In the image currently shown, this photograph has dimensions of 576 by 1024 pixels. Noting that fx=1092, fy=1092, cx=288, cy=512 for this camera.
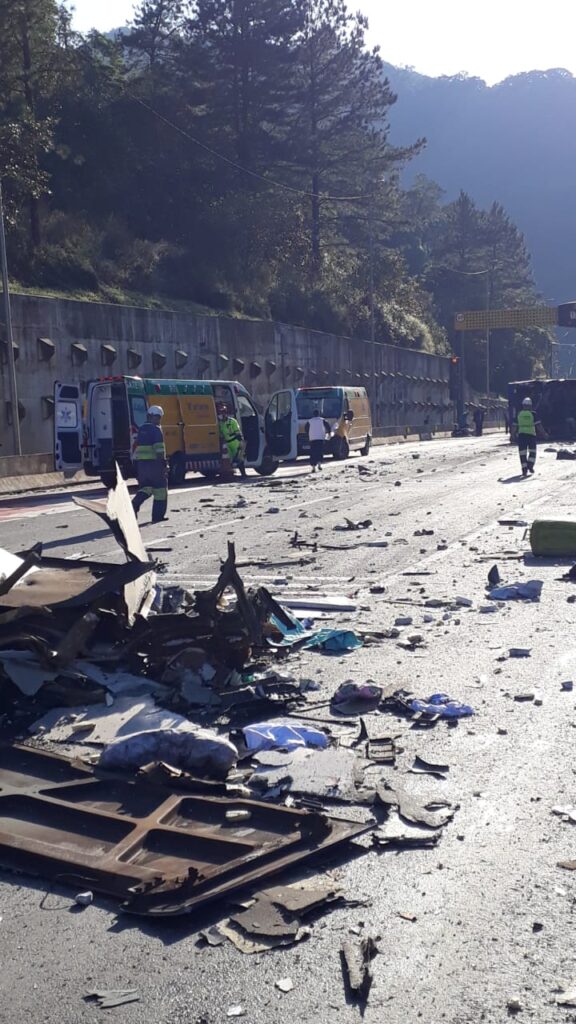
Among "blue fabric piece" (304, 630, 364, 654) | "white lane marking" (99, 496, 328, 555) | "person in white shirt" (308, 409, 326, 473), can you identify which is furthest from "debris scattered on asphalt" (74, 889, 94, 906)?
"person in white shirt" (308, 409, 326, 473)

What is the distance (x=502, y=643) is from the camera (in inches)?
319

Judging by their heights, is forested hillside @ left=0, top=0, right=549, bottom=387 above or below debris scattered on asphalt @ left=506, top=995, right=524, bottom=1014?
above

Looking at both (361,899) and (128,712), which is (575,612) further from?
(361,899)

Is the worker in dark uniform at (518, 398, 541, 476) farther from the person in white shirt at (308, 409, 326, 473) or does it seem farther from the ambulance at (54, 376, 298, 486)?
the ambulance at (54, 376, 298, 486)

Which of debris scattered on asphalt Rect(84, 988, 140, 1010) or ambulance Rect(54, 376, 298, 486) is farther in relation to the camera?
ambulance Rect(54, 376, 298, 486)

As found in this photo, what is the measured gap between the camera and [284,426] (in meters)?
32.7

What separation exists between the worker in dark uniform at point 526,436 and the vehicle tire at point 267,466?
7.04 metres

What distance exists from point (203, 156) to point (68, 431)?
35.5 metres

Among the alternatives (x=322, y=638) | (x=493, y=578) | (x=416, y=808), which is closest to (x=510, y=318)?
(x=493, y=578)

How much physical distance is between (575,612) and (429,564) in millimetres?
2943

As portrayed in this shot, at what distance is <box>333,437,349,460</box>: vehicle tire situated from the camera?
3478 cm

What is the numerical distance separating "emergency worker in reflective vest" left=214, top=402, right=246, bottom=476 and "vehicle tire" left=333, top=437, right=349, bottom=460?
7933 mm

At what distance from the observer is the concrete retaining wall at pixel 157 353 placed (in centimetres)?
3562

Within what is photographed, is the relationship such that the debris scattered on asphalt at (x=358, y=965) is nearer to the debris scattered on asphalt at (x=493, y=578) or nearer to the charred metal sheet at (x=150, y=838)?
the charred metal sheet at (x=150, y=838)
